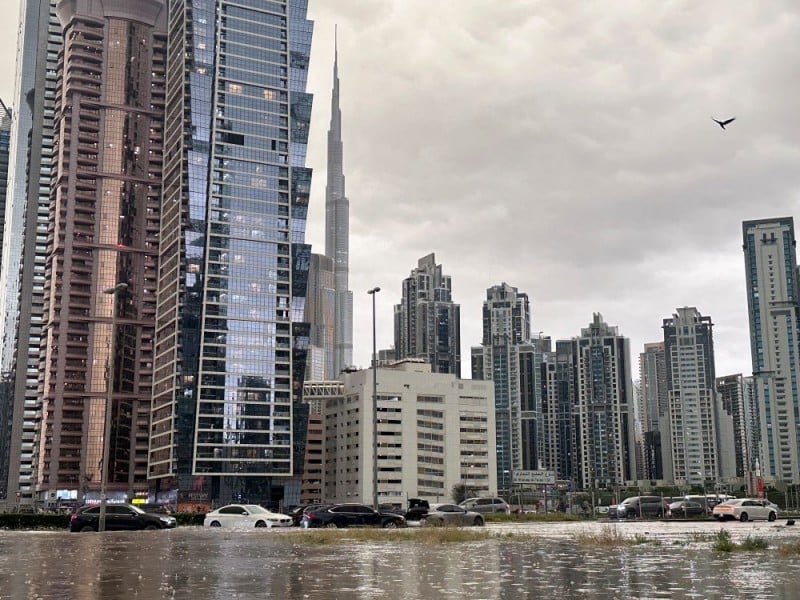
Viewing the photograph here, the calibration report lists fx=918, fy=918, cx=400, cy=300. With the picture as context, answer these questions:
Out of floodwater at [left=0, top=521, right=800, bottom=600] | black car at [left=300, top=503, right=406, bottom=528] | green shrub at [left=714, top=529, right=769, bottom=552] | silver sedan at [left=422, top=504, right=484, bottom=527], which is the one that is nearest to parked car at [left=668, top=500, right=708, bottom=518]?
silver sedan at [left=422, top=504, right=484, bottom=527]

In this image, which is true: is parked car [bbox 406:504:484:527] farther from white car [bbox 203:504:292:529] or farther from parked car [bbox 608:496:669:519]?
parked car [bbox 608:496:669:519]

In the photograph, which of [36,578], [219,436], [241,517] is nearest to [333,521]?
[241,517]

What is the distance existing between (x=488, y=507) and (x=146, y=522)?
33.5m

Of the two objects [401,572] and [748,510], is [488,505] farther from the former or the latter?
[401,572]

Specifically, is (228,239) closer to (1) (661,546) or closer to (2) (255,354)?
(2) (255,354)

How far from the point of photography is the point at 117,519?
48375 mm

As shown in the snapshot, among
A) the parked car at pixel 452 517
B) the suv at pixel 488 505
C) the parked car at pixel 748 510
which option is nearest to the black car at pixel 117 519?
the parked car at pixel 452 517

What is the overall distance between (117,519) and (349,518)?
1240 centimetres

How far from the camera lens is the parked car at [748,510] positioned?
54031mm

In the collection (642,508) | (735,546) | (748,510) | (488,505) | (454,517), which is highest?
(735,546)

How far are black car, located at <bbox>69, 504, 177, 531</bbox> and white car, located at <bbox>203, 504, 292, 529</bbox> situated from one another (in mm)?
4969

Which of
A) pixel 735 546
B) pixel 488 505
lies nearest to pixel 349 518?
pixel 735 546

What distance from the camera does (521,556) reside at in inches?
925

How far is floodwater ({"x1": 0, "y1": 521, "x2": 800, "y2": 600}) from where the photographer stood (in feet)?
48.9
